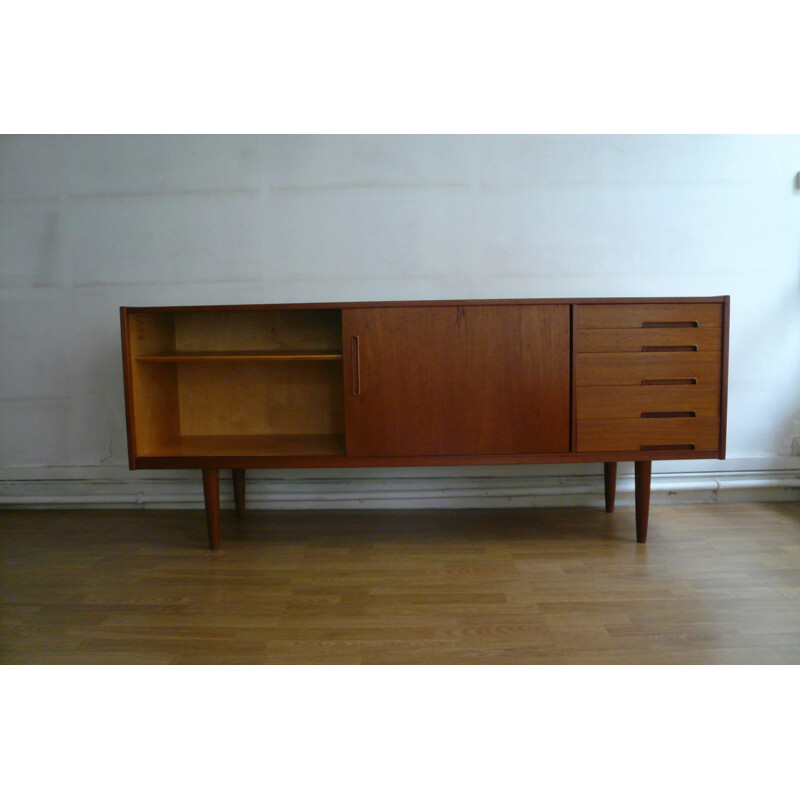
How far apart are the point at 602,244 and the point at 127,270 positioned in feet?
6.73

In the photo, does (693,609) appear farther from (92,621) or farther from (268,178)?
(268,178)

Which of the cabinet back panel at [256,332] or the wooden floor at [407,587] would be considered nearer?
the wooden floor at [407,587]

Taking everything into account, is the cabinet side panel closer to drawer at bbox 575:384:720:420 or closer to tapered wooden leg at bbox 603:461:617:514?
drawer at bbox 575:384:720:420

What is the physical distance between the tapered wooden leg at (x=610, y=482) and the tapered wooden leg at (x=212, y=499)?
1.59 meters

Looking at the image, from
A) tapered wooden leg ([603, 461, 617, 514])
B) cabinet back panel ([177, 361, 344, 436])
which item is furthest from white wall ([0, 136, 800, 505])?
cabinet back panel ([177, 361, 344, 436])

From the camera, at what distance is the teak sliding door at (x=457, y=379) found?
2385mm

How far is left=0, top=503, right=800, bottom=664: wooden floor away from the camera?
5.65 feet

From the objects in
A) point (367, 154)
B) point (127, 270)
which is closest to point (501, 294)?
point (367, 154)

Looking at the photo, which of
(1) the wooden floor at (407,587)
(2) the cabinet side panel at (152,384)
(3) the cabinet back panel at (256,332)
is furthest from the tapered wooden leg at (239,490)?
(3) the cabinet back panel at (256,332)

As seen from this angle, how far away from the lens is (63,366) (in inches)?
121

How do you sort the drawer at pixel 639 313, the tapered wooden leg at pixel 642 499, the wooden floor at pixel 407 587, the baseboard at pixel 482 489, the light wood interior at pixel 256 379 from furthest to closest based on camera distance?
the baseboard at pixel 482 489
the light wood interior at pixel 256 379
the tapered wooden leg at pixel 642 499
the drawer at pixel 639 313
the wooden floor at pixel 407 587

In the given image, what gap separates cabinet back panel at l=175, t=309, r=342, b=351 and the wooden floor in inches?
28.8

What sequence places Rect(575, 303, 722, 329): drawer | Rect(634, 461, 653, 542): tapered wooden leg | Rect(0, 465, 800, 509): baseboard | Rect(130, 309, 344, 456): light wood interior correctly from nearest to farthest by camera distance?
1. Rect(575, 303, 722, 329): drawer
2. Rect(634, 461, 653, 542): tapered wooden leg
3. Rect(130, 309, 344, 456): light wood interior
4. Rect(0, 465, 800, 509): baseboard

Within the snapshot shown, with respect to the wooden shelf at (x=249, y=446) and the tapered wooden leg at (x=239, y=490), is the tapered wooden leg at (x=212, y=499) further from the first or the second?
the tapered wooden leg at (x=239, y=490)
